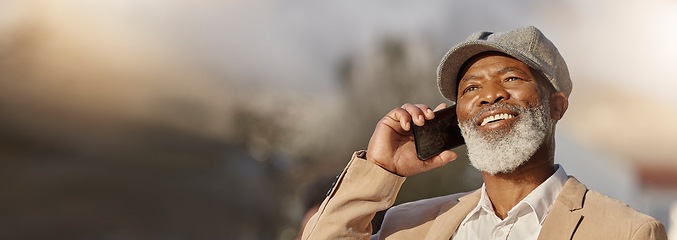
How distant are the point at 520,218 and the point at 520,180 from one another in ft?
0.49

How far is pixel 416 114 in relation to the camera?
2.51m

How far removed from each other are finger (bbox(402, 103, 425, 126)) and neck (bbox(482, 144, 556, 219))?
36cm

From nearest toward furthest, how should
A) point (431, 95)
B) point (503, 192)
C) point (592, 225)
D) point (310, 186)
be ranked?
point (592, 225) < point (503, 192) < point (310, 186) < point (431, 95)

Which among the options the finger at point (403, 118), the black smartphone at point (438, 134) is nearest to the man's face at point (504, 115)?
the black smartphone at point (438, 134)

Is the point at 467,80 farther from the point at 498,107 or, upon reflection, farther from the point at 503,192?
the point at 503,192

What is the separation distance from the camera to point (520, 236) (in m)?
2.27

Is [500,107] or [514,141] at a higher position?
[500,107]

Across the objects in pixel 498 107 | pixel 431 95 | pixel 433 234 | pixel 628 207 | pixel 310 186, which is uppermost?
pixel 498 107

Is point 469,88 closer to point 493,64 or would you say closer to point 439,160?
point 493,64

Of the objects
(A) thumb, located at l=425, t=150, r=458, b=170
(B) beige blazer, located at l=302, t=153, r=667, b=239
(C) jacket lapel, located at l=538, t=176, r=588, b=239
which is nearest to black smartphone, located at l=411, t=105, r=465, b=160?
(A) thumb, located at l=425, t=150, r=458, b=170

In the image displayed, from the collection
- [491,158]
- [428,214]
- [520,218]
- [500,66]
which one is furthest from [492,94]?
[428,214]

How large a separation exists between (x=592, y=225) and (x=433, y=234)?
1.97ft

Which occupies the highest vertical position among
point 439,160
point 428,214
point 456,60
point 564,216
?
point 456,60

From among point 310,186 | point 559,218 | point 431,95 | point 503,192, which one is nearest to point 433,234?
point 503,192
